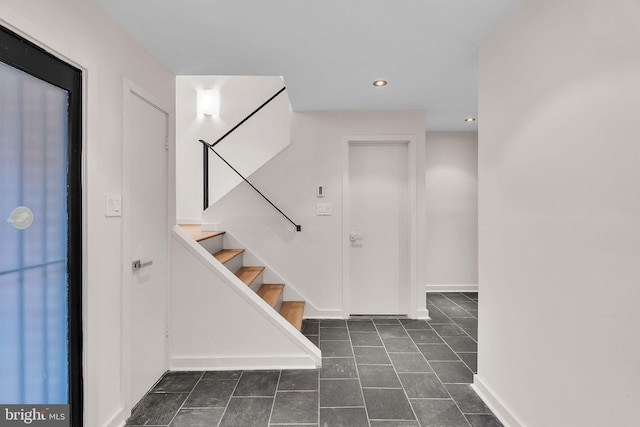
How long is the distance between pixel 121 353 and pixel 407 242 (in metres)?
2.84

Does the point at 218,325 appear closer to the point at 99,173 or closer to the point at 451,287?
the point at 99,173

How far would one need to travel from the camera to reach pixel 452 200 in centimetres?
442

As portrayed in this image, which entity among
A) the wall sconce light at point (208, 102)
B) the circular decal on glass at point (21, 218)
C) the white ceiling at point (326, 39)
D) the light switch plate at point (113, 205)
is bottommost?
the circular decal on glass at point (21, 218)

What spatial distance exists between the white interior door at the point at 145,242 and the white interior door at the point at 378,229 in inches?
78.8

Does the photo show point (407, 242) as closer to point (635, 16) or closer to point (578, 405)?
point (578, 405)

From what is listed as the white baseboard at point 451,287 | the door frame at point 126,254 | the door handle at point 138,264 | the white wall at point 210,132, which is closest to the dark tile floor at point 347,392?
the door frame at point 126,254

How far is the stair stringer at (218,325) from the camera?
2.39m

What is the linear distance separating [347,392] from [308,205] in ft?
6.33

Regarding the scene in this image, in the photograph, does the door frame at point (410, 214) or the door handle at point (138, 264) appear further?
the door frame at point (410, 214)

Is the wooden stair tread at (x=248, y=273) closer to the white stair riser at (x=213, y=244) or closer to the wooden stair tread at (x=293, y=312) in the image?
the white stair riser at (x=213, y=244)

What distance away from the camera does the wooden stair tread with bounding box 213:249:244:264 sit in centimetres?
279

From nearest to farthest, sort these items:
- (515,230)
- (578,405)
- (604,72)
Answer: (604,72) < (578,405) < (515,230)

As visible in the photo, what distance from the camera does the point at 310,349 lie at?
242 centimetres

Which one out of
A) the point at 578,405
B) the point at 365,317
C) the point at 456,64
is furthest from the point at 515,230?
the point at 365,317
